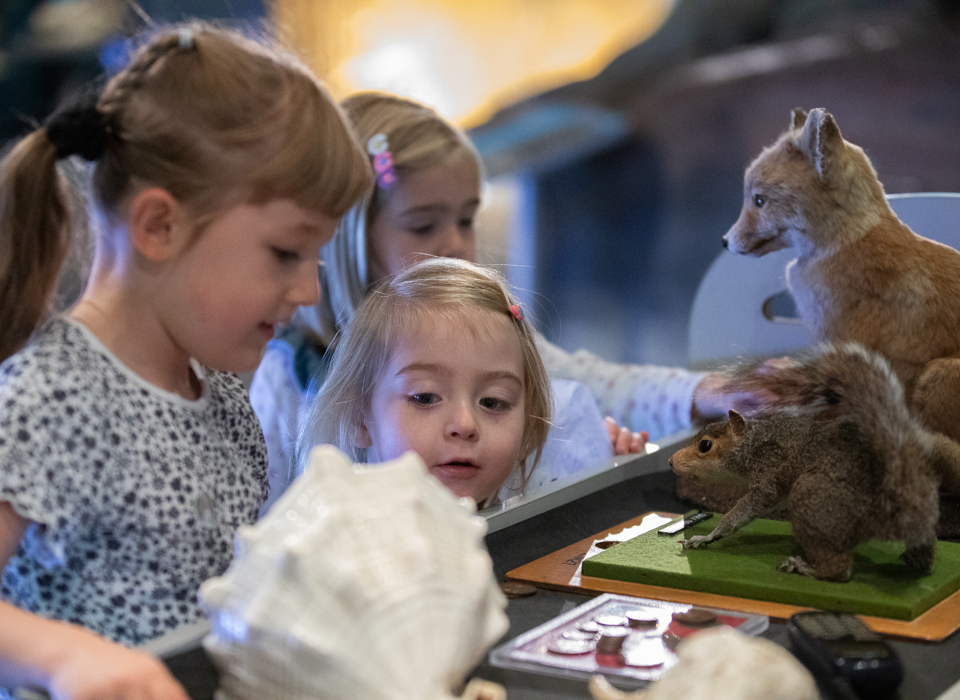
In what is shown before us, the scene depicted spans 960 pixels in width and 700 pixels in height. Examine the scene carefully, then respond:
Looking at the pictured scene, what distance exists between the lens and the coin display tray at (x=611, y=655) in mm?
659

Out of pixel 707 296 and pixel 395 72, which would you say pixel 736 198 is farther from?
pixel 395 72

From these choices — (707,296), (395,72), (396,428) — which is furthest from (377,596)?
(395,72)

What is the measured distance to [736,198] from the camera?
1.15m

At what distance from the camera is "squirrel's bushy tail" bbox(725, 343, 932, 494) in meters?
0.80

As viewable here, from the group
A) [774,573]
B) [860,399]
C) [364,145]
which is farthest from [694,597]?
[364,145]

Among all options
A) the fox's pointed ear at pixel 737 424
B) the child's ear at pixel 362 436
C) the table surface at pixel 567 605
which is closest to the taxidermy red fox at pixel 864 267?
the fox's pointed ear at pixel 737 424

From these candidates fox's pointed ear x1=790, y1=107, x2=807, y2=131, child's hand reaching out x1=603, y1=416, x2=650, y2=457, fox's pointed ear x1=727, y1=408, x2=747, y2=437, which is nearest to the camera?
fox's pointed ear x1=727, y1=408, x2=747, y2=437

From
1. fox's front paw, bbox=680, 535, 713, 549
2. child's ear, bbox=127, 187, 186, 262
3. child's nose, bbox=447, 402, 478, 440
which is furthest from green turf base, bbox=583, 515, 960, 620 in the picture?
child's ear, bbox=127, 187, 186, 262

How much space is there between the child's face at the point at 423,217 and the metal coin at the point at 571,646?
0.93 m

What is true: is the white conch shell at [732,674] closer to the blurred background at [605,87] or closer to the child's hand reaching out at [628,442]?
the child's hand reaching out at [628,442]

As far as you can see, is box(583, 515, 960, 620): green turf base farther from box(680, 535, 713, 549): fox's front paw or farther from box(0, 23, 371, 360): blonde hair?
box(0, 23, 371, 360): blonde hair

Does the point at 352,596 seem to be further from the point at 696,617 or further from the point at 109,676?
the point at 696,617

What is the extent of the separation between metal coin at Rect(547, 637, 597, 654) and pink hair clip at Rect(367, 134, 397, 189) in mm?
1004

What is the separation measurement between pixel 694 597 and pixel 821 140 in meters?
0.45
